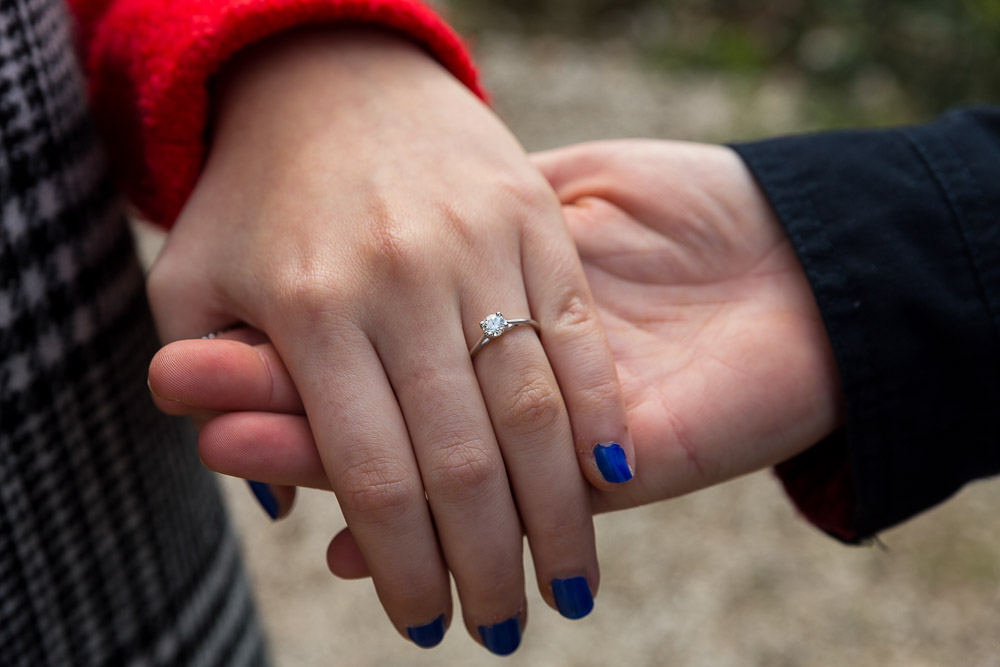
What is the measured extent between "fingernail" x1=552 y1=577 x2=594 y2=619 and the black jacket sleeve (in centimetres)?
28

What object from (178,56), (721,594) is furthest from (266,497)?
(721,594)

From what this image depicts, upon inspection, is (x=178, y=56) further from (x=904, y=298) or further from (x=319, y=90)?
(x=904, y=298)

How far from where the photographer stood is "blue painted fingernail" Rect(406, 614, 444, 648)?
66 cm

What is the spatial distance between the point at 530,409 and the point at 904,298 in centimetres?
38

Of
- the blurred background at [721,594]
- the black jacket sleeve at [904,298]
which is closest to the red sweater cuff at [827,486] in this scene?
the black jacket sleeve at [904,298]

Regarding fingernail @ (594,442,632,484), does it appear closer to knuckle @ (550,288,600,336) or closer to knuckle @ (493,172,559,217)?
knuckle @ (550,288,600,336)

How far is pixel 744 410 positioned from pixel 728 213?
21 centimetres

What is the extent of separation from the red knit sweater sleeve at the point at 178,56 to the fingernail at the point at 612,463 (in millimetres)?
358

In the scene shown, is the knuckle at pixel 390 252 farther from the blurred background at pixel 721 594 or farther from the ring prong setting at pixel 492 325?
the blurred background at pixel 721 594

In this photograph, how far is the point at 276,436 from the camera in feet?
2.05

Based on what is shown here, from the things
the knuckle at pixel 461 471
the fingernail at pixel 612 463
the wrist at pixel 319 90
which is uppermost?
the wrist at pixel 319 90

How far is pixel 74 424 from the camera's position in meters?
0.68

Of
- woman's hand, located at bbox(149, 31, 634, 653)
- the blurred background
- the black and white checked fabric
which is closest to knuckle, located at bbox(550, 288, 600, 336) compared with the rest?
woman's hand, located at bbox(149, 31, 634, 653)

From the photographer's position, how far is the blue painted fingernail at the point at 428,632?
660 millimetres
